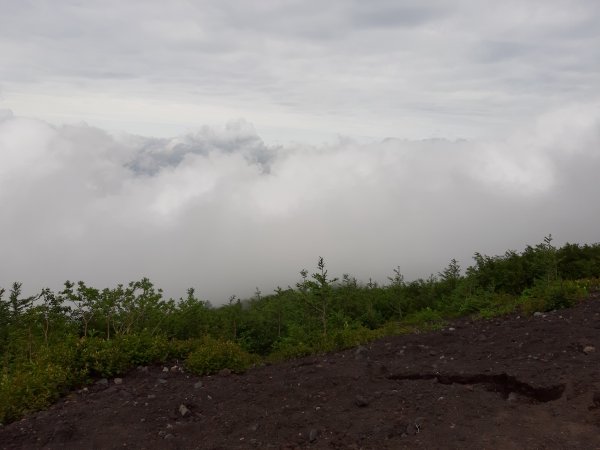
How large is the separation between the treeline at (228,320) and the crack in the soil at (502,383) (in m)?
2.29

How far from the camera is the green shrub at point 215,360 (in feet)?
27.4

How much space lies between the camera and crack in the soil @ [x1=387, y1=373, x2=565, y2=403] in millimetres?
5953

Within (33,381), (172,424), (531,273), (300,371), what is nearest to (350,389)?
(300,371)

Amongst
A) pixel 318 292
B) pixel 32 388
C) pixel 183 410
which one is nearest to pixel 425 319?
pixel 318 292

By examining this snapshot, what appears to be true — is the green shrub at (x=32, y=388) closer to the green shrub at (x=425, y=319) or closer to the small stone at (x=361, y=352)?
the small stone at (x=361, y=352)

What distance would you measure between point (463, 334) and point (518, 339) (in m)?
0.99

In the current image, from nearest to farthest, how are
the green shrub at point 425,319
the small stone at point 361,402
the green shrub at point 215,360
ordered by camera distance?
the small stone at point 361,402
the green shrub at point 215,360
the green shrub at point 425,319

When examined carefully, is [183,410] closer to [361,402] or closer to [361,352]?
[361,402]

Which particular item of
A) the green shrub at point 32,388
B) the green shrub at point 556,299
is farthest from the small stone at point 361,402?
the green shrub at point 556,299

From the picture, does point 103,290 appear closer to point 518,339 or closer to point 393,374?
point 393,374

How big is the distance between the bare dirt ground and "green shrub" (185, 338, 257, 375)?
8.3 inches

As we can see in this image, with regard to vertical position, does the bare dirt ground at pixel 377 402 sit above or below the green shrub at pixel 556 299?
below

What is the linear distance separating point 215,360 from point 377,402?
10.2 feet

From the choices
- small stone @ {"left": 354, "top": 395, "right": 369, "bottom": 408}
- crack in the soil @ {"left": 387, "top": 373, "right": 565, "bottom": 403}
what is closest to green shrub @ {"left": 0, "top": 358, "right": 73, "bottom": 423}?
small stone @ {"left": 354, "top": 395, "right": 369, "bottom": 408}
